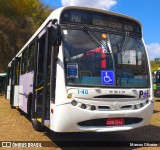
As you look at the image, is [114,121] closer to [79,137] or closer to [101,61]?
[101,61]

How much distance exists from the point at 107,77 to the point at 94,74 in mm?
322

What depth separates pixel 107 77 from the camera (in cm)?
682

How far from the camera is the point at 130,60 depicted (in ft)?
24.2

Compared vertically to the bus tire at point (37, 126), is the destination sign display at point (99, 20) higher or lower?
higher

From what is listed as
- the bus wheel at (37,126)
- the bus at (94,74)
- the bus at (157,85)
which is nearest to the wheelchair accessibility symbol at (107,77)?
the bus at (94,74)

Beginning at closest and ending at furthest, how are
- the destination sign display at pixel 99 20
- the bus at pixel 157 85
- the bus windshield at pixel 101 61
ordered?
the bus windshield at pixel 101 61, the destination sign display at pixel 99 20, the bus at pixel 157 85

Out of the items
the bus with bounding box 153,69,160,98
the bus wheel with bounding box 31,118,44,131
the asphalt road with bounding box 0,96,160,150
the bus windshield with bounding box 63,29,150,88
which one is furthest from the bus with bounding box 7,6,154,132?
the bus with bounding box 153,69,160,98

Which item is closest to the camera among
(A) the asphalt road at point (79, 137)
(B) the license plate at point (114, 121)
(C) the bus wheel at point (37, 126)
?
(B) the license plate at point (114, 121)

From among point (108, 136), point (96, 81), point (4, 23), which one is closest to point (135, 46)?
point (96, 81)

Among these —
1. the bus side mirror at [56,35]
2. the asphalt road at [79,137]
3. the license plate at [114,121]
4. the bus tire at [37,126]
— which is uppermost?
the bus side mirror at [56,35]

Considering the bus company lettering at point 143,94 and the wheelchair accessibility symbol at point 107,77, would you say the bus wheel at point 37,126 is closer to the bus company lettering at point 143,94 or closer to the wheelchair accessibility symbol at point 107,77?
the wheelchair accessibility symbol at point 107,77

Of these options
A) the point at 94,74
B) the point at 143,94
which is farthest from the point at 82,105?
the point at 143,94

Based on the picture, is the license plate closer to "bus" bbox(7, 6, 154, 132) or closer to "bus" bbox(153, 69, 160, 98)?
"bus" bbox(7, 6, 154, 132)

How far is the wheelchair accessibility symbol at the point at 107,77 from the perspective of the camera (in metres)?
6.79
